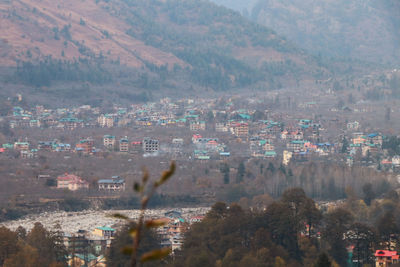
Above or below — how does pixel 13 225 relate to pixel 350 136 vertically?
below

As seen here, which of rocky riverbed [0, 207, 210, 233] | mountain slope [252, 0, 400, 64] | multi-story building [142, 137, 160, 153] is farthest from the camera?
mountain slope [252, 0, 400, 64]

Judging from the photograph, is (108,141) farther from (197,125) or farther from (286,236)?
(286,236)

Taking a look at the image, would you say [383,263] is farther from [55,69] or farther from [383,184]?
[55,69]

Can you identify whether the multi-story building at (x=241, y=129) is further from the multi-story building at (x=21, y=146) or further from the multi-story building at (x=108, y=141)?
the multi-story building at (x=21, y=146)

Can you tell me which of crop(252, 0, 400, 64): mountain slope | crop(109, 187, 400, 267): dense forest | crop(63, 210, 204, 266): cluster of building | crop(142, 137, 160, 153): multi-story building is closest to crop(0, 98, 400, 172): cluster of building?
crop(142, 137, 160, 153): multi-story building

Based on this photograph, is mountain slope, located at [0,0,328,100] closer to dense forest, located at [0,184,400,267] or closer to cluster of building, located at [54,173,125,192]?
cluster of building, located at [54,173,125,192]

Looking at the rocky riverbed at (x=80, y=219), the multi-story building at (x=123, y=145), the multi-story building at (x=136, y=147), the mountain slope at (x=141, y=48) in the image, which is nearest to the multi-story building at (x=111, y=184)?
the rocky riverbed at (x=80, y=219)

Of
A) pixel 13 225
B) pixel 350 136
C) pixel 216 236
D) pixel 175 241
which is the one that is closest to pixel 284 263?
pixel 216 236
